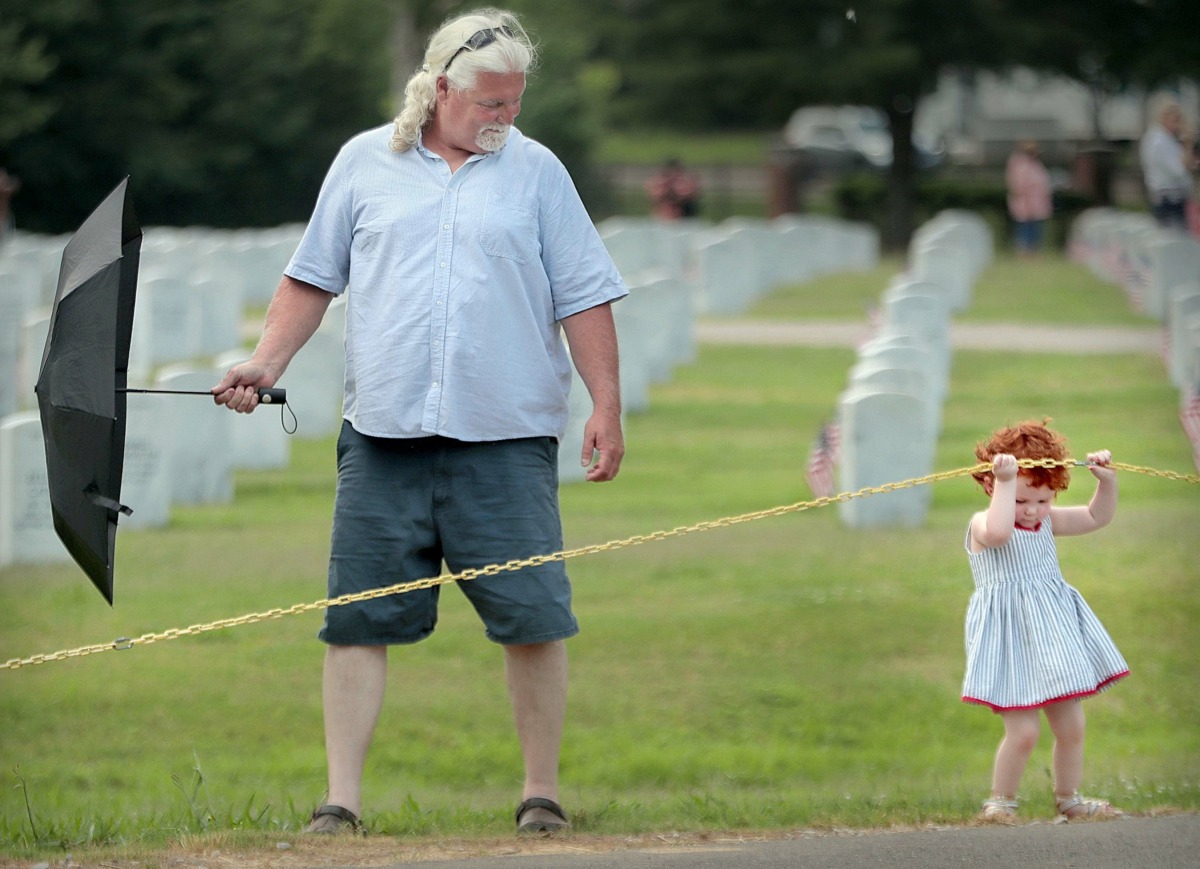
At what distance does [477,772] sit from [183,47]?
105 ft

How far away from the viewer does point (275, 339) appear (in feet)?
15.4

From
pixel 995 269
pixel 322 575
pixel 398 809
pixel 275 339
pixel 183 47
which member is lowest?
pixel 398 809

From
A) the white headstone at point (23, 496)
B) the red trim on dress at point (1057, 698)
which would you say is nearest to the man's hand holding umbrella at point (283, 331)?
the red trim on dress at point (1057, 698)

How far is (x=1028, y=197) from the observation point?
103 feet

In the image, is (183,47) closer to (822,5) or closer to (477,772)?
(822,5)

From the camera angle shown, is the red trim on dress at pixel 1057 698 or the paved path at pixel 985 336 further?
the paved path at pixel 985 336

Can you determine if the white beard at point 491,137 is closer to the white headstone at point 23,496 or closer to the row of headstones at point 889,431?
the white headstone at point 23,496

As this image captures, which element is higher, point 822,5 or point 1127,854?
point 822,5

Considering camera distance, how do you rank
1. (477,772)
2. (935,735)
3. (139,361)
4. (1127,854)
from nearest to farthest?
(1127,854)
(477,772)
(935,735)
(139,361)

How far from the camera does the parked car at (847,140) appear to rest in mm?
49531

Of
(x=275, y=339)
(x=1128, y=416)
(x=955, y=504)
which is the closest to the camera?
(x=275, y=339)

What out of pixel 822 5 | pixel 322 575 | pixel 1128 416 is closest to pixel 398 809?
pixel 322 575

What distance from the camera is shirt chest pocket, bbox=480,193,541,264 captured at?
4.59 metres

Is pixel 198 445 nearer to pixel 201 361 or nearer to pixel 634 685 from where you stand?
pixel 634 685
